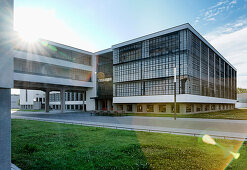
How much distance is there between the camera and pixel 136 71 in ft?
152

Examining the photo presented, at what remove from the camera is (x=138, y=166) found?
671cm

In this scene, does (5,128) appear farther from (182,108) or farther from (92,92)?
(92,92)

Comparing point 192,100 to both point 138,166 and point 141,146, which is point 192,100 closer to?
point 141,146

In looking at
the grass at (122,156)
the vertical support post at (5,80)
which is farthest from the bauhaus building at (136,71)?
the vertical support post at (5,80)

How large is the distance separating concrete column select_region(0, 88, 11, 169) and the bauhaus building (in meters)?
34.8

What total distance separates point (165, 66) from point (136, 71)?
27.5ft

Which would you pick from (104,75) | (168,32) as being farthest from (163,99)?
(104,75)

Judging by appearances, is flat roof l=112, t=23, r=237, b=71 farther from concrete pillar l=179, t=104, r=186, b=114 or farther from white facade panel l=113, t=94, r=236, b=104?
concrete pillar l=179, t=104, r=186, b=114

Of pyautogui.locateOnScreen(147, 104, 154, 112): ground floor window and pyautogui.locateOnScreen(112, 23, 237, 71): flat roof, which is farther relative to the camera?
pyautogui.locateOnScreen(147, 104, 154, 112): ground floor window

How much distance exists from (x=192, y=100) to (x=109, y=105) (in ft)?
85.2

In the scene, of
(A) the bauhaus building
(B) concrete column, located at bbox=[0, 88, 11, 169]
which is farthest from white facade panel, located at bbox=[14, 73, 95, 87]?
(B) concrete column, located at bbox=[0, 88, 11, 169]

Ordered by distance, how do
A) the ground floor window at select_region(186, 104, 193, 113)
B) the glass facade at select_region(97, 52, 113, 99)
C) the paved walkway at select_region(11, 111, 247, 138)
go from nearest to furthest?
the paved walkway at select_region(11, 111, 247, 138)
the ground floor window at select_region(186, 104, 193, 113)
the glass facade at select_region(97, 52, 113, 99)

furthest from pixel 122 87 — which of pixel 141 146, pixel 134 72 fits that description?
pixel 141 146

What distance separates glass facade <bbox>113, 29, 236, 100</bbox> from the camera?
3841cm
